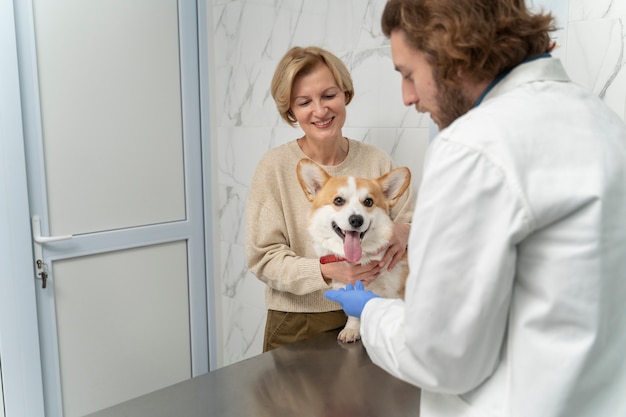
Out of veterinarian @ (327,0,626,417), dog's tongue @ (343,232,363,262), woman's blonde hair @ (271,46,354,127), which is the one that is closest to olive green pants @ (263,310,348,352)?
dog's tongue @ (343,232,363,262)

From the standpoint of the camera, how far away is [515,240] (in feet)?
2.25

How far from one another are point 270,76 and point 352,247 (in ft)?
4.08

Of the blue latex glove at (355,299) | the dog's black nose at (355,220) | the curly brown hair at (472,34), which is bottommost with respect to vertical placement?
the blue latex glove at (355,299)

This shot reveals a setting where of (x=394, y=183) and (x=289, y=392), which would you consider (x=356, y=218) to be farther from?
(x=289, y=392)

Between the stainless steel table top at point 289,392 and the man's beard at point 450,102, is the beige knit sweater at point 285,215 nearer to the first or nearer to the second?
the stainless steel table top at point 289,392

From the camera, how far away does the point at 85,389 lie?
2385 mm

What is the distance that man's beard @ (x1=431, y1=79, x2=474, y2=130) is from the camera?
0.84m

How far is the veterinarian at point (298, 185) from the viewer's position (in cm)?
160

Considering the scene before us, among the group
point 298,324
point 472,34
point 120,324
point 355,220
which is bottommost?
point 120,324

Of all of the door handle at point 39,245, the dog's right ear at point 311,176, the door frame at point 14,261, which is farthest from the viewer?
the door handle at point 39,245

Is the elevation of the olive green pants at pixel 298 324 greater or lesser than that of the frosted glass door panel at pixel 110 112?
lesser

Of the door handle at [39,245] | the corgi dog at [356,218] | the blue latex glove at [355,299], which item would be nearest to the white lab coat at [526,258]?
the blue latex glove at [355,299]

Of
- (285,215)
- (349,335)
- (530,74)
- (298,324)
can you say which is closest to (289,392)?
(349,335)

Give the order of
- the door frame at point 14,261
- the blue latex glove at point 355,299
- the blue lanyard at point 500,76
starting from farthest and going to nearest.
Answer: the door frame at point 14,261, the blue latex glove at point 355,299, the blue lanyard at point 500,76
